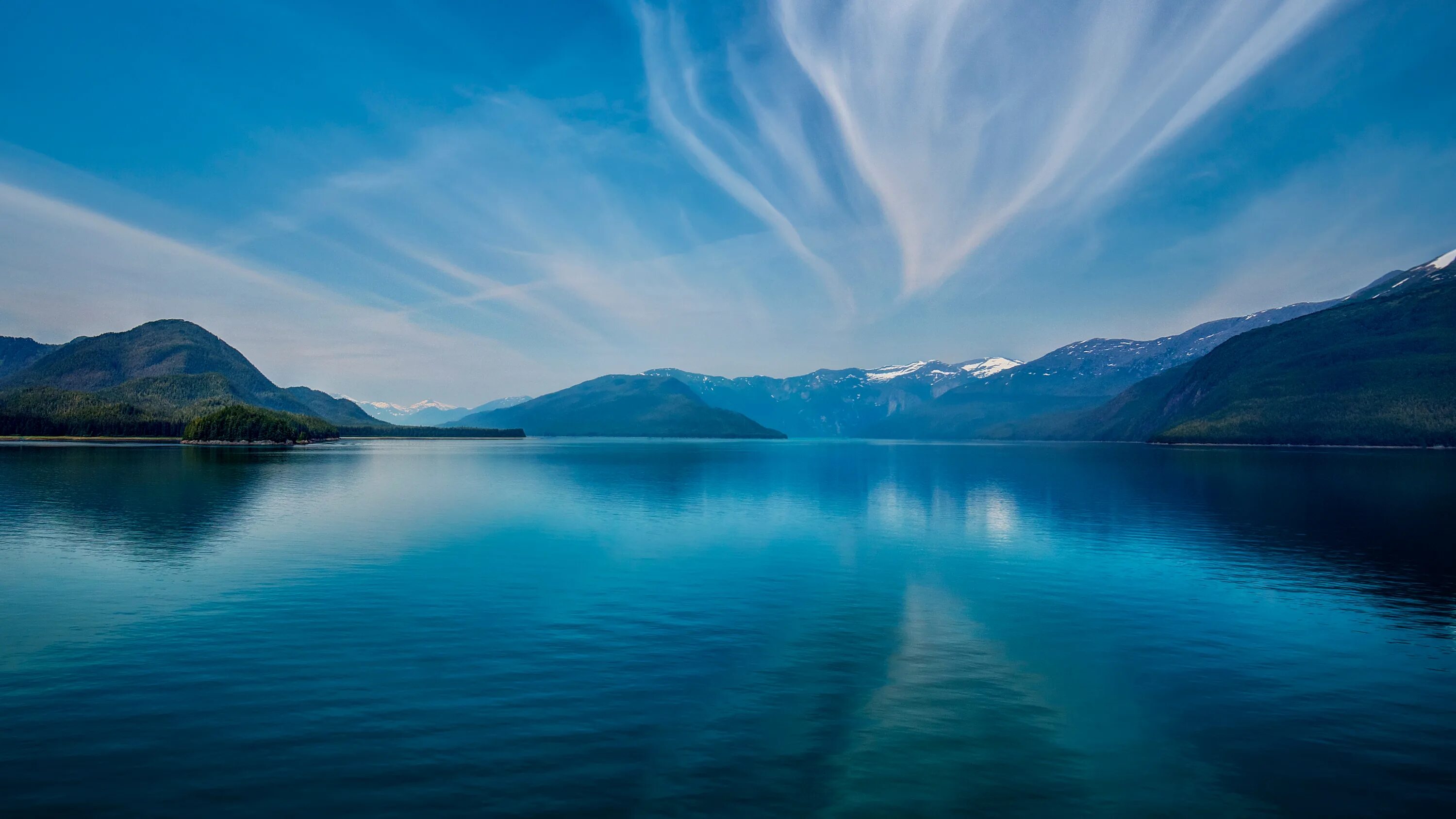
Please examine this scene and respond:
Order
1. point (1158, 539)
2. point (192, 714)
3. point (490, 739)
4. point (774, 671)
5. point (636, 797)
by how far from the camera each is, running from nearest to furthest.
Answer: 1. point (636, 797)
2. point (490, 739)
3. point (192, 714)
4. point (774, 671)
5. point (1158, 539)

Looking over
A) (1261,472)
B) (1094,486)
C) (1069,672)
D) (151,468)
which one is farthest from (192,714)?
(1261,472)

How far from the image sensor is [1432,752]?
870 inches

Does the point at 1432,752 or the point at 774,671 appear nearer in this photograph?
the point at 1432,752

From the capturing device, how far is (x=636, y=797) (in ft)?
60.4

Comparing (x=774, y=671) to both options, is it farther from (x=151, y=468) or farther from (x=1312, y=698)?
(x=151, y=468)

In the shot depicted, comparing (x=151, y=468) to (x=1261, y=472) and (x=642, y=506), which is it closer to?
(x=642, y=506)

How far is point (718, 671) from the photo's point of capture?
29.5m

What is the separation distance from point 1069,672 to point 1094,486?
373ft

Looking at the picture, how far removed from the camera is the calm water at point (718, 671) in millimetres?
19219

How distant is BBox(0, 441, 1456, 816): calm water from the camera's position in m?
19.2

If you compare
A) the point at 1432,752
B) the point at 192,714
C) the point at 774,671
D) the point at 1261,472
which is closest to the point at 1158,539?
the point at 1432,752

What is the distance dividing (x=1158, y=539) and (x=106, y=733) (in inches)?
2948

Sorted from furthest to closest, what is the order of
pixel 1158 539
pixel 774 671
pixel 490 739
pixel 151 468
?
pixel 151 468
pixel 1158 539
pixel 774 671
pixel 490 739

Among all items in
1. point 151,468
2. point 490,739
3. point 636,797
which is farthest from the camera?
point 151,468
